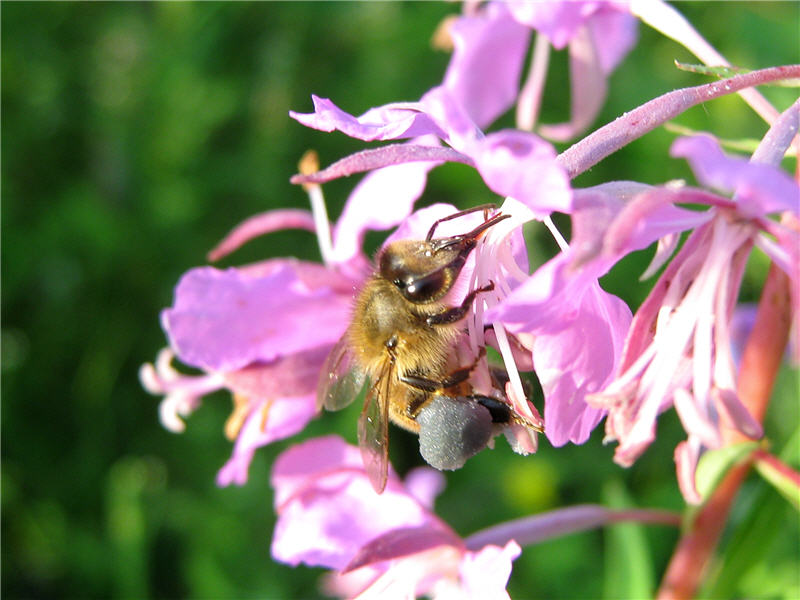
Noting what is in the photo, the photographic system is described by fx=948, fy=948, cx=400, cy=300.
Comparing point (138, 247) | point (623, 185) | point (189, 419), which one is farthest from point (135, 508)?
point (623, 185)

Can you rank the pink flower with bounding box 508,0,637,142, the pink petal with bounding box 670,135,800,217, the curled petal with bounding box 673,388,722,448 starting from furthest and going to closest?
1. the pink flower with bounding box 508,0,637,142
2. the curled petal with bounding box 673,388,722,448
3. the pink petal with bounding box 670,135,800,217

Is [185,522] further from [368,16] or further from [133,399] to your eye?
[368,16]

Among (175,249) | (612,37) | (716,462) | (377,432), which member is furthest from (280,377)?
(175,249)

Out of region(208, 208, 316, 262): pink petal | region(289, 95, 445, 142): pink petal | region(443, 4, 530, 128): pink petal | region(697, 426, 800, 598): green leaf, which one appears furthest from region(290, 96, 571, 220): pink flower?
region(697, 426, 800, 598): green leaf

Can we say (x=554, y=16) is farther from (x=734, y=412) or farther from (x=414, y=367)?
(x=734, y=412)

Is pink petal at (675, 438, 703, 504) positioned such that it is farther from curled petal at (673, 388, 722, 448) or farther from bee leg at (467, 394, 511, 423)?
bee leg at (467, 394, 511, 423)

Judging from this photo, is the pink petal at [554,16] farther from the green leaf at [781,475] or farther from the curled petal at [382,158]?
the green leaf at [781,475]

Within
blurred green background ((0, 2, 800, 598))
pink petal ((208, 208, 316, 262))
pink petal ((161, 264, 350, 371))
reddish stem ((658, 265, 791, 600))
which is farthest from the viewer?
blurred green background ((0, 2, 800, 598))

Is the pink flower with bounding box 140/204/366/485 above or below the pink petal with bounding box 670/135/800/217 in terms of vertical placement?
below
